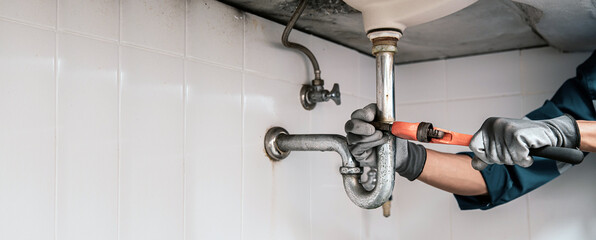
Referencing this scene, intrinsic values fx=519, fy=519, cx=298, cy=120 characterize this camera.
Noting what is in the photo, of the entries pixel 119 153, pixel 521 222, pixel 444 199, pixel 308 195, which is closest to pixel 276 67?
pixel 308 195

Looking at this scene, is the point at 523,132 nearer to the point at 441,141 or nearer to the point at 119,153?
the point at 441,141

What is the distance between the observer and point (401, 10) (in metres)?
0.89

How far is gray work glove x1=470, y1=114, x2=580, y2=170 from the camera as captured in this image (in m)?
0.82

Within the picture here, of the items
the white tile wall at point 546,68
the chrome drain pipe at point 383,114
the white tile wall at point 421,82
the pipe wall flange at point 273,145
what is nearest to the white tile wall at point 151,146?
the pipe wall flange at point 273,145

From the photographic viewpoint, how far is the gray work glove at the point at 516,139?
0.82 metres

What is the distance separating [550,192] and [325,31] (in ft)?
2.53

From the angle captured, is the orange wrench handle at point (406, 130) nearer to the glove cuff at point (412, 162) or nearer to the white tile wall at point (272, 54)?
the glove cuff at point (412, 162)

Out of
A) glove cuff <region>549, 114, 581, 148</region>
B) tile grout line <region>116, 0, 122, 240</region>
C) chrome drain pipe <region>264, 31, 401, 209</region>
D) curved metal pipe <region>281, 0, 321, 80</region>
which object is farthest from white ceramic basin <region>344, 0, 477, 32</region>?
tile grout line <region>116, 0, 122, 240</region>

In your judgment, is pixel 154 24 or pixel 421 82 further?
pixel 421 82

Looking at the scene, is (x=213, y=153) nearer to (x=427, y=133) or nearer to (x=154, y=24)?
(x=154, y=24)

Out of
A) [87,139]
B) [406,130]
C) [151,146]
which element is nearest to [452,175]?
[406,130]

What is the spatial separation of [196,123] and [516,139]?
56 cm

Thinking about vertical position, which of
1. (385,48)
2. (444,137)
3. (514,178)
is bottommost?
(514,178)

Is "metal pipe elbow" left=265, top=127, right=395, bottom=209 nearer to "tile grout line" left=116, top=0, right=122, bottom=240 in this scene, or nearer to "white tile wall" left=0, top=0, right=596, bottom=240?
"white tile wall" left=0, top=0, right=596, bottom=240
